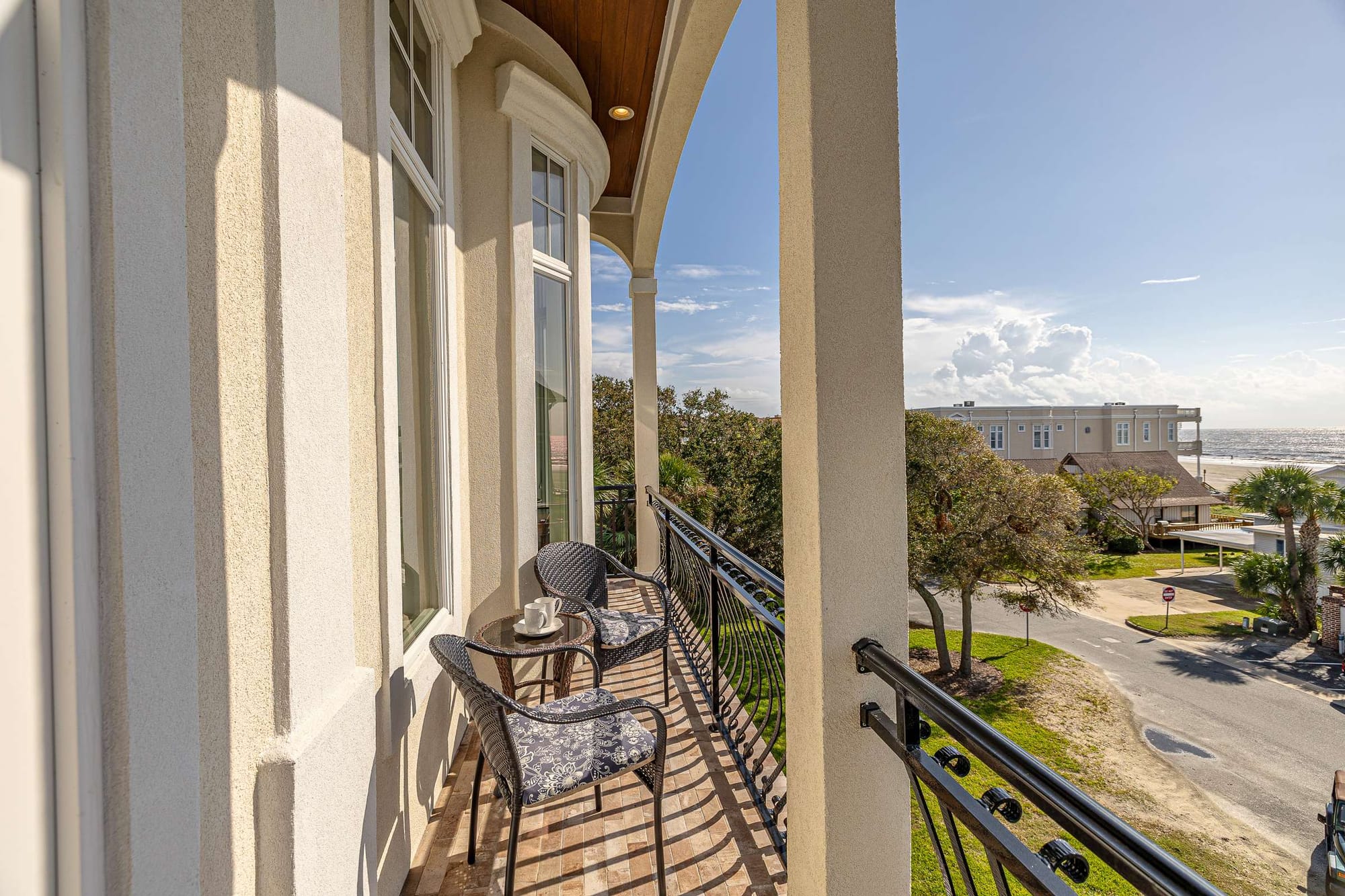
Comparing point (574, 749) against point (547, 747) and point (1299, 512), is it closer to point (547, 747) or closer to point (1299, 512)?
point (547, 747)

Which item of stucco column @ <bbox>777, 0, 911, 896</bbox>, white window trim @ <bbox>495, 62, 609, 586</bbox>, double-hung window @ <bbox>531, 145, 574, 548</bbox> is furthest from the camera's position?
double-hung window @ <bbox>531, 145, 574, 548</bbox>

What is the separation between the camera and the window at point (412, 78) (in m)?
2.13

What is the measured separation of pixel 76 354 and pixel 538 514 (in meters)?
2.89

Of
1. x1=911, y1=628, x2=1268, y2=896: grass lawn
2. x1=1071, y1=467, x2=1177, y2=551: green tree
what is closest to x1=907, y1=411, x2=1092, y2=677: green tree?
x1=911, y1=628, x2=1268, y2=896: grass lawn

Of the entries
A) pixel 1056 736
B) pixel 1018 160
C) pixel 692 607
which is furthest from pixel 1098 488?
pixel 692 607

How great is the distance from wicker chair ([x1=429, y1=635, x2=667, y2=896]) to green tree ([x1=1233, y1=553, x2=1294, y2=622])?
2764 centimetres

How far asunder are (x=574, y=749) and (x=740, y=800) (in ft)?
2.62

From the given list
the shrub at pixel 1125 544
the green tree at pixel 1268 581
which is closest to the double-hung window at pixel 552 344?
the shrub at pixel 1125 544

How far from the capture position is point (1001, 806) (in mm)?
925

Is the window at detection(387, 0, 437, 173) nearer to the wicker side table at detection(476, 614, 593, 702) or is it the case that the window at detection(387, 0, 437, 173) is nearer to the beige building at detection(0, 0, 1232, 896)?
the beige building at detection(0, 0, 1232, 896)

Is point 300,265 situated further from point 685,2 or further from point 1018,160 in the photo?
point 1018,160

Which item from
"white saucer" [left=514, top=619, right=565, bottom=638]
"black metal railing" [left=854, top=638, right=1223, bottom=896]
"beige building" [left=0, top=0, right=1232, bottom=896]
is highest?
"beige building" [left=0, top=0, right=1232, bottom=896]

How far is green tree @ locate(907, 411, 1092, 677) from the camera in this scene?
49.5 feet

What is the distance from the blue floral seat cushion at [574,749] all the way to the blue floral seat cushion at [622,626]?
0.69 metres
